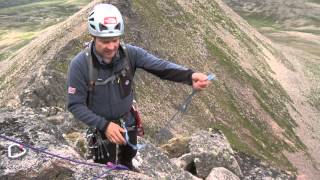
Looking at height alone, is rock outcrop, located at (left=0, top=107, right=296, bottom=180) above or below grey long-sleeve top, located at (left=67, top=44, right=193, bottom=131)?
below

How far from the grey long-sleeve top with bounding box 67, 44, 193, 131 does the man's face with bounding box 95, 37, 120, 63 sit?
0.22 m

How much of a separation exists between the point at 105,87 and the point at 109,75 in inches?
11.7

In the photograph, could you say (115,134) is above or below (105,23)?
below

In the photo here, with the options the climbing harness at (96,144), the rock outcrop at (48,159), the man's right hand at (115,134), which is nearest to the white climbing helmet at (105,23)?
the man's right hand at (115,134)

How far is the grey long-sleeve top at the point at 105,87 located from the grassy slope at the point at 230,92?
37.3 metres

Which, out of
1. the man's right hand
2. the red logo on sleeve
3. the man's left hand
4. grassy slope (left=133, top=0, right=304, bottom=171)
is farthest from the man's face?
grassy slope (left=133, top=0, right=304, bottom=171)

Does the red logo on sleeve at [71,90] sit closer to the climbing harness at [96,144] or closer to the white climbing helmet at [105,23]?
the white climbing helmet at [105,23]

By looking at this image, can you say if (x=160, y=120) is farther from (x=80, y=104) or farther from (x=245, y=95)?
(x=80, y=104)

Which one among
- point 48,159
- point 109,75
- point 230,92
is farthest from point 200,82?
point 230,92

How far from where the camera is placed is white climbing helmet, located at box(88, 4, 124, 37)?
1009 cm

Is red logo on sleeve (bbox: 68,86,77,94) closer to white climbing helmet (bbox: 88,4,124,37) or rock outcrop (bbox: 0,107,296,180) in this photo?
white climbing helmet (bbox: 88,4,124,37)

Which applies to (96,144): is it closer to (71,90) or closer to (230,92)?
(71,90)

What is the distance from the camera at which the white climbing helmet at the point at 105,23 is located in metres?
10.1

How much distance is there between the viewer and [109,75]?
1063 centimetres
